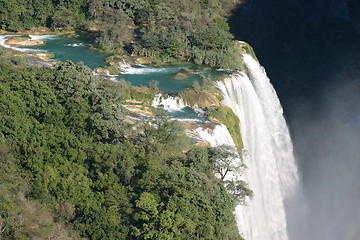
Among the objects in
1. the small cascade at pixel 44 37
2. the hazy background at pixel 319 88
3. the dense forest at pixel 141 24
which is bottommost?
the hazy background at pixel 319 88

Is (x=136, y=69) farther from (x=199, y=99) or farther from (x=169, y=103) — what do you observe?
(x=199, y=99)

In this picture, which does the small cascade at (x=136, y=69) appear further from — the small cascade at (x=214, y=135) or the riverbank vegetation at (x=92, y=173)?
the riverbank vegetation at (x=92, y=173)

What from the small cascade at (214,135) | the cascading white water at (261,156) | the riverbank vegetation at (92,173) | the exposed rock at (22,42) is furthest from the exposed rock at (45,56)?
the small cascade at (214,135)

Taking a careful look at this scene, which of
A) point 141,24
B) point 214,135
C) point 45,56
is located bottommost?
point 214,135

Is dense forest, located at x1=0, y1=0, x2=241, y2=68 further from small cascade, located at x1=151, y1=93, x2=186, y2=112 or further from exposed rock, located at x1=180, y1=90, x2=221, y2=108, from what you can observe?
small cascade, located at x1=151, y1=93, x2=186, y2=112

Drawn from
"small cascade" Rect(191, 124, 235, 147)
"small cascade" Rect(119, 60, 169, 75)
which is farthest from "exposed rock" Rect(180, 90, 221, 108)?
"small cascade" Rect(119, 60, 169, 75)

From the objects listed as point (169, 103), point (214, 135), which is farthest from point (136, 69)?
point (214, 135)
